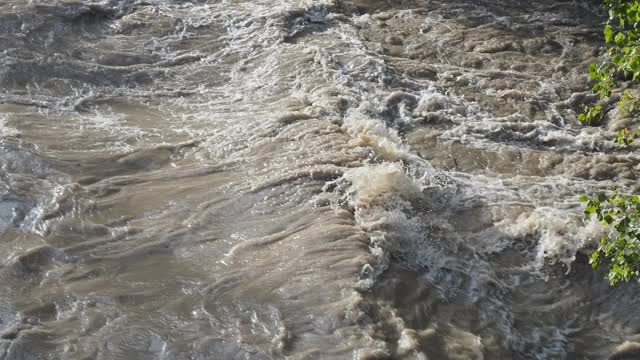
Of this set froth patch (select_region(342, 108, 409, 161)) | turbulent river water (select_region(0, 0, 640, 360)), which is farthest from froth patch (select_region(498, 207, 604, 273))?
froth patch (select_region(342, 108, 409, 161))

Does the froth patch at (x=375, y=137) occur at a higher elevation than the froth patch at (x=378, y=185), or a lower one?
higher

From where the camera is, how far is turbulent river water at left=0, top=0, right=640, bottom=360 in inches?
197

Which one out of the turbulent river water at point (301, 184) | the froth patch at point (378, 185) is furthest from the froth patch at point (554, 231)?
the froth patch at point (378, 185)

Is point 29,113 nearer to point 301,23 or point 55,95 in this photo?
point 55,95

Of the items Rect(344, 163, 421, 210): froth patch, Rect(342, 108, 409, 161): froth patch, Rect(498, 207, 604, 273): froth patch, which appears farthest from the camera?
Rect(342, 108, 409, 161): froth patch

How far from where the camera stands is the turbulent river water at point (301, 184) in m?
5.00

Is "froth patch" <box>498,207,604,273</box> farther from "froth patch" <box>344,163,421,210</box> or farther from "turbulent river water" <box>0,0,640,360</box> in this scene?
"froth patch" <box>344,163,421,210</box>

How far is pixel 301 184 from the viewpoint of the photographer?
20.9 ft

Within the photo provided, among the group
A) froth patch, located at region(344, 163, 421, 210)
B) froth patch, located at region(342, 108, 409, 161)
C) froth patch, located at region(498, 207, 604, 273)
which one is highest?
froth patch, located at region(342, 108, 409, 161)

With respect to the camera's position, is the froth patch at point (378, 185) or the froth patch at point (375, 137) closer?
the froth patch at point (378, 185)

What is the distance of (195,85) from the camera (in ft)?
27.4

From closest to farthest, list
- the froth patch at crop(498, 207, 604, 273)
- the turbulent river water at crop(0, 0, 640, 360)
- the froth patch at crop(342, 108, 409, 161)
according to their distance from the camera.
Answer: the turbulent river water at crop(0, 0, 640, 360) < the froth patch at crop(498, 207, 604, 273) < the froth patch at crop(342, 108, 409, 161)

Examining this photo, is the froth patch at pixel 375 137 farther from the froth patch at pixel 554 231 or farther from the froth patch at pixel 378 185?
the froth patch at pixel 554 231

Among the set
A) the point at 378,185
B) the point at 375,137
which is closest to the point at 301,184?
the point at 378,185
